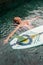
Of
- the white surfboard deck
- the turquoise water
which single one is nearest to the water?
the turquoise water

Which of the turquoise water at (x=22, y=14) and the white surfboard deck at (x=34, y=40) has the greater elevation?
the turquoise water at (x=22, y=14)

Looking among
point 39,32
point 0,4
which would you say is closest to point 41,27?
point 39,32

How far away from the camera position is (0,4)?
3.83 meters

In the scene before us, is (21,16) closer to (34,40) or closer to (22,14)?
(22,14)

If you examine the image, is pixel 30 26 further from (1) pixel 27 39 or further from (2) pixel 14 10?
(2) pixel 14 10

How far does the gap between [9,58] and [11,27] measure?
29.3 inches

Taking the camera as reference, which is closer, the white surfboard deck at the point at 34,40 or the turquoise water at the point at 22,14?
the white surfboard deck at the point at 34,40

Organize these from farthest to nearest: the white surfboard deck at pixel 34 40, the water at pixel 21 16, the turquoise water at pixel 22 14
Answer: the turquoise water at pixel 22 14 < the white surfboard deck at pixel 34 40 < the water at pixel 21 16

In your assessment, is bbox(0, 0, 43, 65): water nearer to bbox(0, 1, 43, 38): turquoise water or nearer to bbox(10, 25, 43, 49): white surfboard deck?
bbox(0, 1, 43, 38): turquoise water

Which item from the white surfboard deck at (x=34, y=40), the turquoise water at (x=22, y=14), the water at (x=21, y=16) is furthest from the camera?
the turquoise water at (x=22, y=14)

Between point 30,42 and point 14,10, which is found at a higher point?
point 14,10

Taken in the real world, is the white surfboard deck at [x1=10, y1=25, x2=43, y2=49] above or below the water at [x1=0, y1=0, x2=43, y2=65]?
below

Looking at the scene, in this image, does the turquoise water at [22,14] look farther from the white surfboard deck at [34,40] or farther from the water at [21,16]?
the white surfboard deck at [34,40]

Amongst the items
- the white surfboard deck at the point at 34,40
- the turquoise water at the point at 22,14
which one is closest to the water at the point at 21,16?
the turquoise water at the point at 22,14
